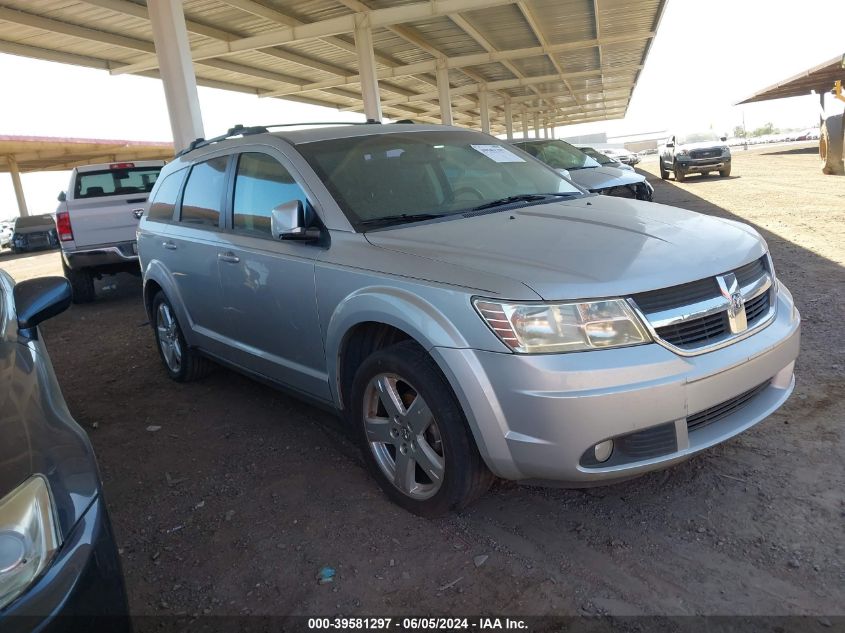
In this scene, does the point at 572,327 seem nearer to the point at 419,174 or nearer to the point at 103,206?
the point at 419,174

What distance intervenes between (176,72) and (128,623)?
434 inches

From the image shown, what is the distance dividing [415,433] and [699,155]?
65.1 ft

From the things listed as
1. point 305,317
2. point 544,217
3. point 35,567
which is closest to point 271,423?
point 305,317

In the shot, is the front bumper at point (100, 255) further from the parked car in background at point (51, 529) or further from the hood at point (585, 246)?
the parked car in background at point (51, 529)

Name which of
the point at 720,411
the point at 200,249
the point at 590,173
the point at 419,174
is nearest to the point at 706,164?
the point at 590,173

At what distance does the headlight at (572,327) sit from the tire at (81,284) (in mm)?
8759

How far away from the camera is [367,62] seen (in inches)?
631

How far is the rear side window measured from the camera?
31.1 ft

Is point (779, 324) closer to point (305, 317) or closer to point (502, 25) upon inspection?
point (305, 317)

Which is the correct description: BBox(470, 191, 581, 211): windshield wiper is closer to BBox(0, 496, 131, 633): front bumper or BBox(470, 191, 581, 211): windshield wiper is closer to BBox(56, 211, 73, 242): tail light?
BBox(0, 496, 131, 633): front bumper

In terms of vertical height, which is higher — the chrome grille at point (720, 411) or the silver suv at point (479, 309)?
the silver suv at point (479, 309)

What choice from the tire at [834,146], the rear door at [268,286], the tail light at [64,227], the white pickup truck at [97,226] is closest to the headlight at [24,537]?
the rear door at [268,286]

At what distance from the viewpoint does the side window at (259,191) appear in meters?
3.47

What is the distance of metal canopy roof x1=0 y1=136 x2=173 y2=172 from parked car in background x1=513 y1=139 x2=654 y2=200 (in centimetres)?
2227
